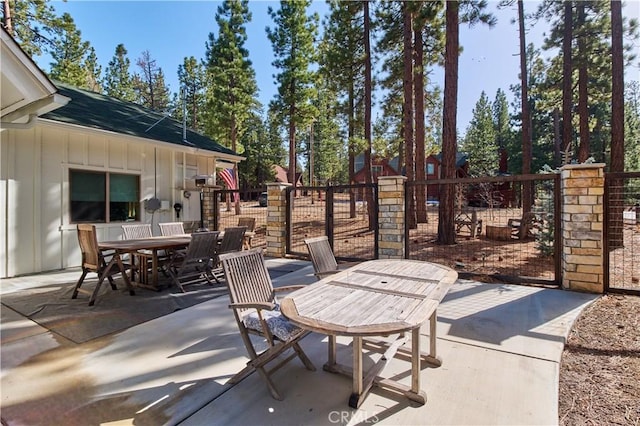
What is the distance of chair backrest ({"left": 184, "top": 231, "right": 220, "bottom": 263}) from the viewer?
482 centimetres

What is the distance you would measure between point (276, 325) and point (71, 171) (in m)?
6.29

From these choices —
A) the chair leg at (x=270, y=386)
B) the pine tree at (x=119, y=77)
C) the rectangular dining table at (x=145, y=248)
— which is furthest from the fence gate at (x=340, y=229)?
the pine tree at (x=119, y=77)

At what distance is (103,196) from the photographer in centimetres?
678

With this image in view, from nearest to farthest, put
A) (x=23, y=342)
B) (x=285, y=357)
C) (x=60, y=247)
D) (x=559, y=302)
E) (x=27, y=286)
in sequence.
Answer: (x=285, y=357)
(x=23, y=342)
(x=559, y=302)
(x=27, y=286)
(x=60, y=247)

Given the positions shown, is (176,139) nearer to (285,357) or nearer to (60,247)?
(60,247)

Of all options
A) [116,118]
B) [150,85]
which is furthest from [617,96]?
[150,85]

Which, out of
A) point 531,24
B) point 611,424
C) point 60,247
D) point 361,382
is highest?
point 531,24

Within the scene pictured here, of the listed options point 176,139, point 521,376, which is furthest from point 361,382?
point 176,139

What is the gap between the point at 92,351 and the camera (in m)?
2.88

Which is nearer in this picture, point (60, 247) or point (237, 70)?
point (60, 247)

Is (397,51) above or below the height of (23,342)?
above

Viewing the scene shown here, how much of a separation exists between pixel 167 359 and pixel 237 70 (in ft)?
46.8

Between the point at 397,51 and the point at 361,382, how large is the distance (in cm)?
1295

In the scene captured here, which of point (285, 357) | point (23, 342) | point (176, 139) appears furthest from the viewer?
point (176, 139)
